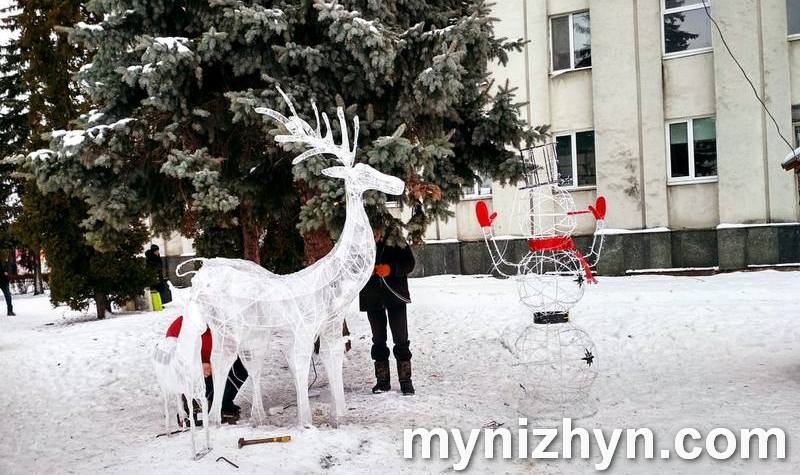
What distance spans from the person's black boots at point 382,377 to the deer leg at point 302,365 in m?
1.68

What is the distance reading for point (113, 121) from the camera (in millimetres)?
7293

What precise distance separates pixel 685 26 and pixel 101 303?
14.6 m

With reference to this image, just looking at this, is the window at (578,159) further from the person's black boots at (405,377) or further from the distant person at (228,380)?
the distant person at (228,380)

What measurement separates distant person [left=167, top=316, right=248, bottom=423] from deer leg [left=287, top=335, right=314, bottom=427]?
0.87 meters

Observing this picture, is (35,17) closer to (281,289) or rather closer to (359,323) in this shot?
(359,323)

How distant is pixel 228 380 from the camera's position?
654 cm

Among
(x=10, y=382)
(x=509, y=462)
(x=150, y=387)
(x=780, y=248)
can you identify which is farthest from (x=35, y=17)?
(x=780, y=248)

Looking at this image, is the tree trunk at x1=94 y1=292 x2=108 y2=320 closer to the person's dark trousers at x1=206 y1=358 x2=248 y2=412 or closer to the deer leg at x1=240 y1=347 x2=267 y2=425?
the person's dark trousers at x1=206 y1=358 x2=248 y2=412

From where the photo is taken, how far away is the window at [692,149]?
1568 cm

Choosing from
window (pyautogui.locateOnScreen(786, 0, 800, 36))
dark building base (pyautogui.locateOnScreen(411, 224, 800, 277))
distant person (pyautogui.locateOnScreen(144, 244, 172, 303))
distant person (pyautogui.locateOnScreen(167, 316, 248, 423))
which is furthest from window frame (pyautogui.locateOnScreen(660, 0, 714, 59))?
distant person (pyautogui.locateOnScreen(167, 316, 248, 423))

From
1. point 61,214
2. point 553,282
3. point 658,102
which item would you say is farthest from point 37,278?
point 553,282

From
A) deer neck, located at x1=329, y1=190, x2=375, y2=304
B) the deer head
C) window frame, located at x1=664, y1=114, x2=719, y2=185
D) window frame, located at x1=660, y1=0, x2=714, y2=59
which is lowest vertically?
deer neck, located at x1=329, y1=190, x2=375, y2=304

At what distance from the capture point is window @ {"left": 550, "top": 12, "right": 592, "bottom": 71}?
16844 millimetres

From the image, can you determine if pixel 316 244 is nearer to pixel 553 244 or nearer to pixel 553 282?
pixel 553 282
